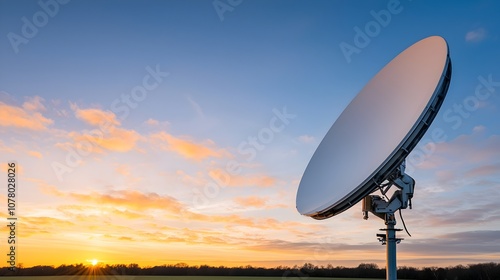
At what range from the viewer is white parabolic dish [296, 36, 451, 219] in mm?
16078

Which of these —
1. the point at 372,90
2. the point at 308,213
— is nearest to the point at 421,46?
the point at 372,90

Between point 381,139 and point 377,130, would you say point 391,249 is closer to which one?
point 381,139

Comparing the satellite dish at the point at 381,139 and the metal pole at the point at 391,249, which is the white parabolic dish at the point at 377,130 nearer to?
the satellite dish at the point at 381,139

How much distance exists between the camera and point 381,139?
18469 millimetres

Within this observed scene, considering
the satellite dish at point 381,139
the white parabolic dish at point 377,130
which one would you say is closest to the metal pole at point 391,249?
the satellite dish at point 381,139

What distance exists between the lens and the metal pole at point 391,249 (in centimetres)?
1844

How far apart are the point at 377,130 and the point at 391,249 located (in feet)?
14.8

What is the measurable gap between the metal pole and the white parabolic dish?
7.54 ft

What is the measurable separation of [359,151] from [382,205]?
8.13 feet

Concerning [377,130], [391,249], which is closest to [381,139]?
[377,130]

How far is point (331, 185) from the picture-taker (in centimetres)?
1962

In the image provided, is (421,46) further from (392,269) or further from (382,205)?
(392,269)

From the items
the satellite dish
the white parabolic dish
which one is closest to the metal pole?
the satellite dish

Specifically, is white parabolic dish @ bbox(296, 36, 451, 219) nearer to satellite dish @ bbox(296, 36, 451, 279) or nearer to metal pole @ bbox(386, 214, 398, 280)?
satellite dish @ bbox(296, 36, 451, 279)
